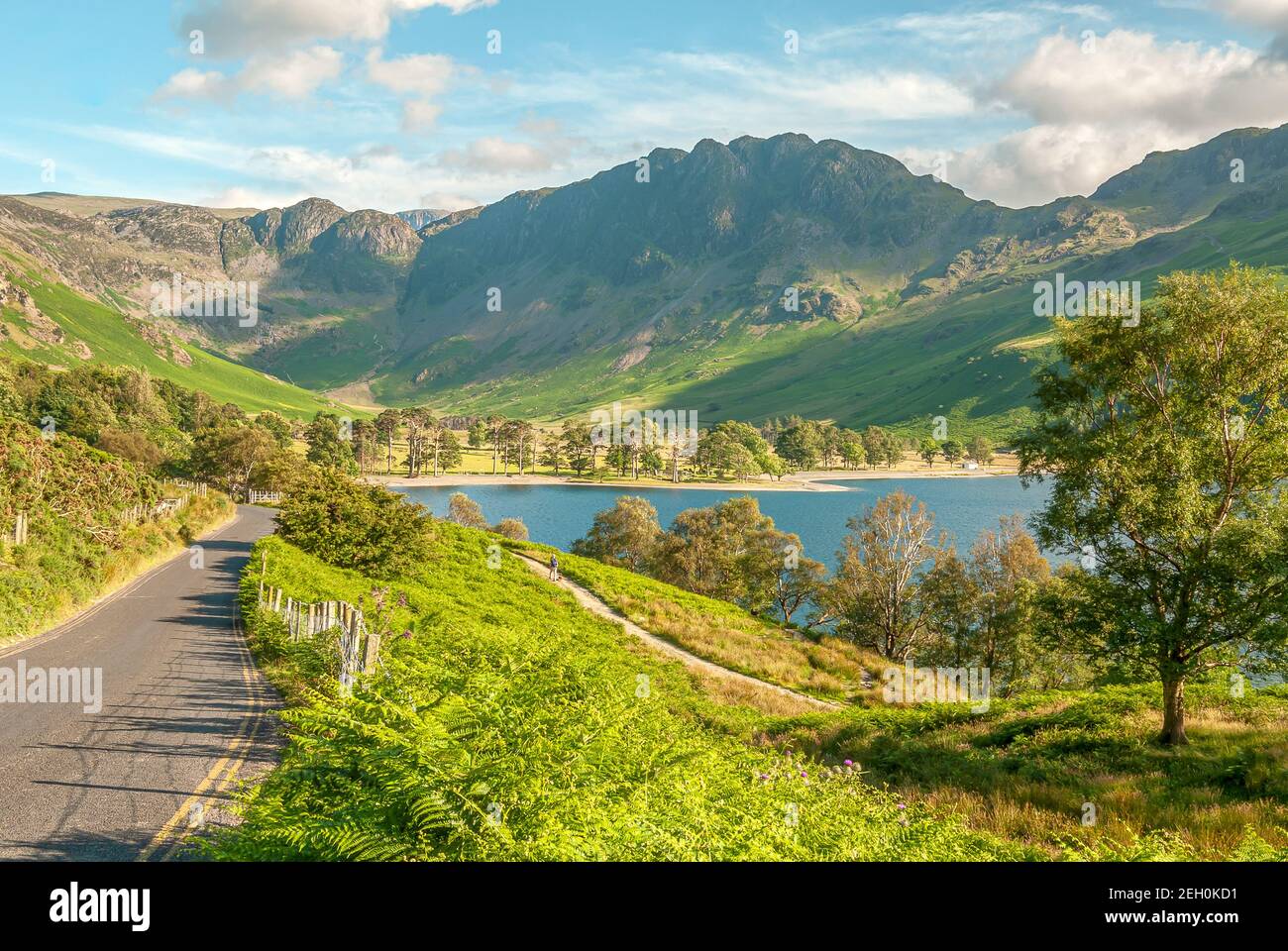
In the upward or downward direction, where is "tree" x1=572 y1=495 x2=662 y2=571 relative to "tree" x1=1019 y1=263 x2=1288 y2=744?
downward

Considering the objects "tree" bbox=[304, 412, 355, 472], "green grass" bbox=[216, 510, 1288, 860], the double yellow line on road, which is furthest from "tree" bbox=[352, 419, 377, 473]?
the double yellow line on road

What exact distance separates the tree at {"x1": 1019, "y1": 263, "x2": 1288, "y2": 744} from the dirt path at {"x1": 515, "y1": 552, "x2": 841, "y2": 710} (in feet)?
51.1

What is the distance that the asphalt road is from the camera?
1172cm

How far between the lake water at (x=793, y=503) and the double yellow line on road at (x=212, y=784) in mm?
80450

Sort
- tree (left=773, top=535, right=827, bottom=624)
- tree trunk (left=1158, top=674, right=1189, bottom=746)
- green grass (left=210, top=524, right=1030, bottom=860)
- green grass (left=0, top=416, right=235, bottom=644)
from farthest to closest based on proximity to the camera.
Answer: tree (left=773, top=535, right=827, bottom=624) → green grass (left=0, top=416, right=235, bottom=644) → tree trunk (left=1158, top=674, right=1189, bottom=746) → green grass (left=210, top=524, right=1030, bottom=860)

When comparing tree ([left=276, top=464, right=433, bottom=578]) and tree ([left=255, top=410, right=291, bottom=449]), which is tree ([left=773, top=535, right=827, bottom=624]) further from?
tree ([left=255, top=410, right=291, bottom=449])

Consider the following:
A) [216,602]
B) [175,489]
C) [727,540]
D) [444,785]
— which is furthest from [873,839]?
[175,489]

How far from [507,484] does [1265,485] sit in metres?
177

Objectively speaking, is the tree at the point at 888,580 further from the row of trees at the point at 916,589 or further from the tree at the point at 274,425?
the tree at the point at 274,425

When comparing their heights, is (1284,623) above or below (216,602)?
above

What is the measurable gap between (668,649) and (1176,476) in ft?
86.6

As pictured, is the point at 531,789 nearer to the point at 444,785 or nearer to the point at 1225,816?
the point at 444,785
